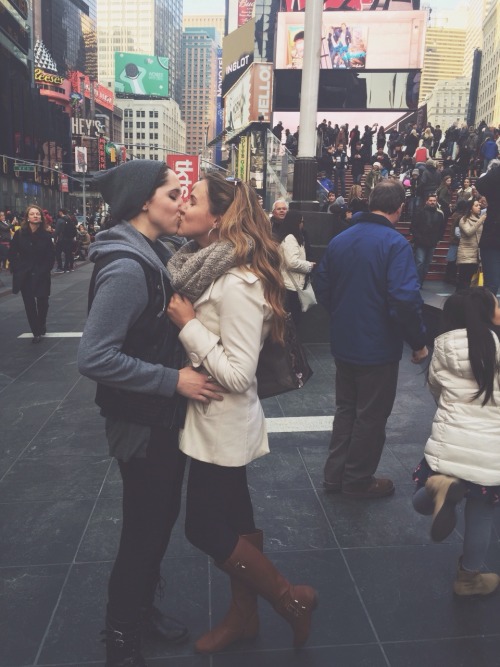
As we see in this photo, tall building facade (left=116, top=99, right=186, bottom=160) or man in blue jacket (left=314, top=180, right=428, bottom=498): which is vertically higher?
tall building facade (left=116, top=99, right=186, bottom=160)

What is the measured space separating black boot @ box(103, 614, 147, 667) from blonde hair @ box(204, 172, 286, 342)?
124 cm

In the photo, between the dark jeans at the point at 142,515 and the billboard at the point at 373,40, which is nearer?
the dark jeans at the point at 142,515

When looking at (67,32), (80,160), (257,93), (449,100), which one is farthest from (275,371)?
(449,100)

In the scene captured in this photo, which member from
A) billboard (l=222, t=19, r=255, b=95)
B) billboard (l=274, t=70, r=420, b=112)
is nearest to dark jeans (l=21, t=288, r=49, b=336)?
billboard (l=274, t=70, r=420, b=112)

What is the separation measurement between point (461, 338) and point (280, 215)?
5012 millimetres

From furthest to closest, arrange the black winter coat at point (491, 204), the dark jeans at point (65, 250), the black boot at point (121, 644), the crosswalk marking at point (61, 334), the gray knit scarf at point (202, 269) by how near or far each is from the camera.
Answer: the dark jeans at point (65, 250) < the crosswalk marking at point (61, 334) < the black winter coat at point (491, 204) < the black boot at point (121, 644) < the gray knit scarf at point (202, 269)

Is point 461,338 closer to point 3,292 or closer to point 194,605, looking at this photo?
point 194,605

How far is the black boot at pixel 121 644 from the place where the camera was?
2154 millimetres

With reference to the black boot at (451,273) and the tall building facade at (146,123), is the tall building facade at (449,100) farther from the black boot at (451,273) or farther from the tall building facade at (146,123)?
the black boot at (451,273)

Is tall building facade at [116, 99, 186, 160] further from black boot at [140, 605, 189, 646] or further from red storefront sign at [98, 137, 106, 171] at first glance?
black boot at [140, 605, 189, 646]

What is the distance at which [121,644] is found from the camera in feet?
7.07

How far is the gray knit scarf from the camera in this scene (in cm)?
203

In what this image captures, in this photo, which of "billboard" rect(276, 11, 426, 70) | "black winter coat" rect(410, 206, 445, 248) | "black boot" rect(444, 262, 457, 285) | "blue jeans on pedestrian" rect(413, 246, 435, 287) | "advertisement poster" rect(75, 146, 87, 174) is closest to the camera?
"black winter coat" rect(410, 206, 445, 248)

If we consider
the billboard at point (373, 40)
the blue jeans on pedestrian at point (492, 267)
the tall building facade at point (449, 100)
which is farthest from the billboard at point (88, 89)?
the tall building facade at point (449, 100)
